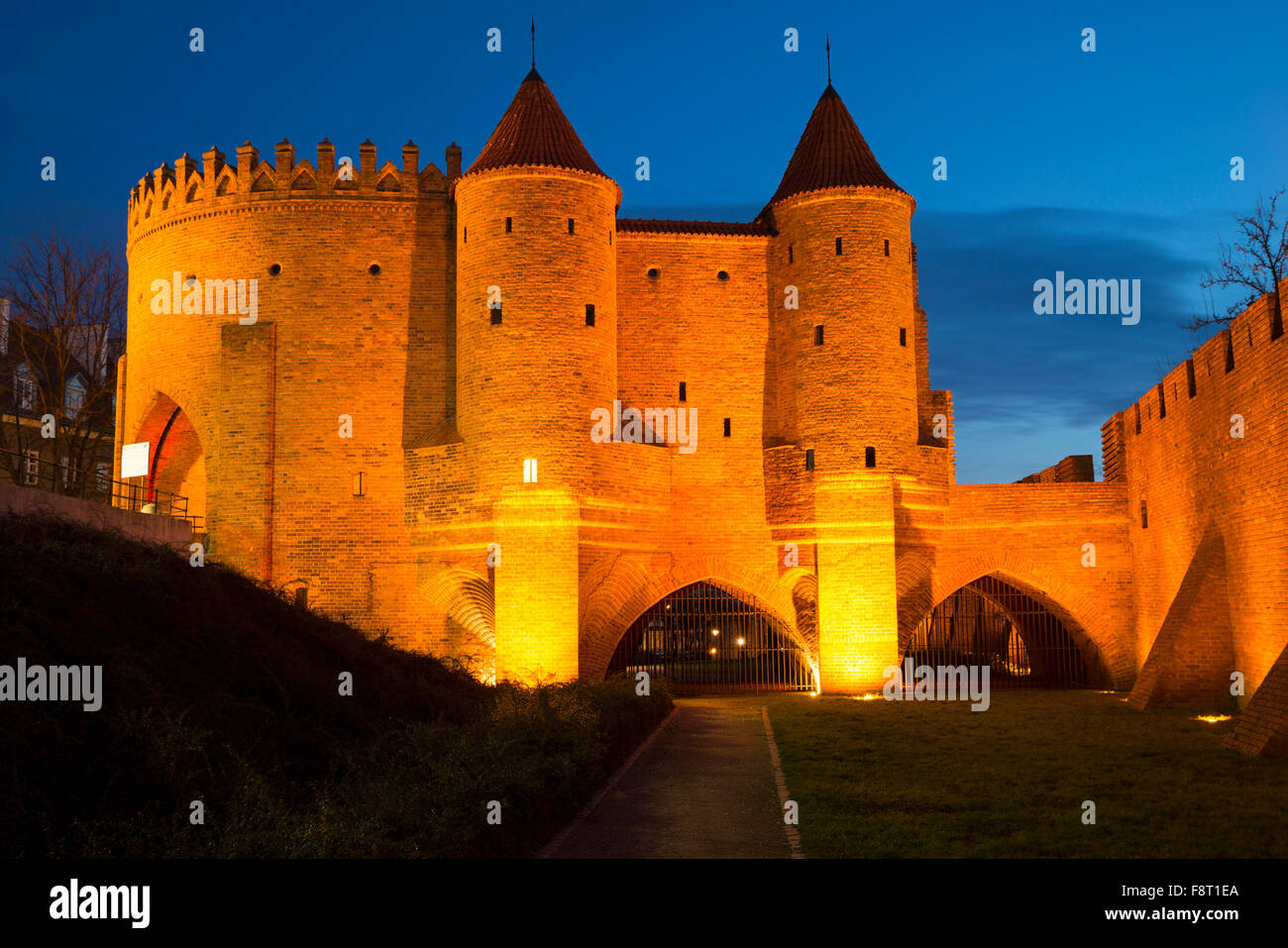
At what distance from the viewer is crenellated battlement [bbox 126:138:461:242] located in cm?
2616

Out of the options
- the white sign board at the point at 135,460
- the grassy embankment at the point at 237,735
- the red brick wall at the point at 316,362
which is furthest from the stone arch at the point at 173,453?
the grassy embankment at the point at 237,735

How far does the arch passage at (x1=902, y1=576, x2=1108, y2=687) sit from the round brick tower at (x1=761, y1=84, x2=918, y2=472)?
5.43 meters

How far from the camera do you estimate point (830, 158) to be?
26312mm

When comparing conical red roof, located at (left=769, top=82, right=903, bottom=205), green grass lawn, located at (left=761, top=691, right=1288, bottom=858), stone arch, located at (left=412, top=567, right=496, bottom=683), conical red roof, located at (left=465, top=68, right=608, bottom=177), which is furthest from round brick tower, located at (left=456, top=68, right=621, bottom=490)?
green grass lawn, located at (left=761, top=691, right=1288, bottom=858)

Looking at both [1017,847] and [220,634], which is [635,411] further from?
[1017,847]

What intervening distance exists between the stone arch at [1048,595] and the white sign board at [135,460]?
17.8m

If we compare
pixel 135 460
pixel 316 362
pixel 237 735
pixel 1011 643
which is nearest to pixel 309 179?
pixel 316 362

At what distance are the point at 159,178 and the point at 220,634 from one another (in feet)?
61.8

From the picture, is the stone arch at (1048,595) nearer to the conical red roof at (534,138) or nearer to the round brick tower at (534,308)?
the round brick tower at (534,308)

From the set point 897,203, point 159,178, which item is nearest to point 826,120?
point 897,203

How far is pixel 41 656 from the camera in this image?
10.2 meters

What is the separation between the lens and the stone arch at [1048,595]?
25.6 metres

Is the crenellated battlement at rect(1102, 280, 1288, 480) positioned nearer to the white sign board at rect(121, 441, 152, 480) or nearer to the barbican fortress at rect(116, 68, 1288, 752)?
the barbican fortress at rect(116, 68, 1288, 752)
